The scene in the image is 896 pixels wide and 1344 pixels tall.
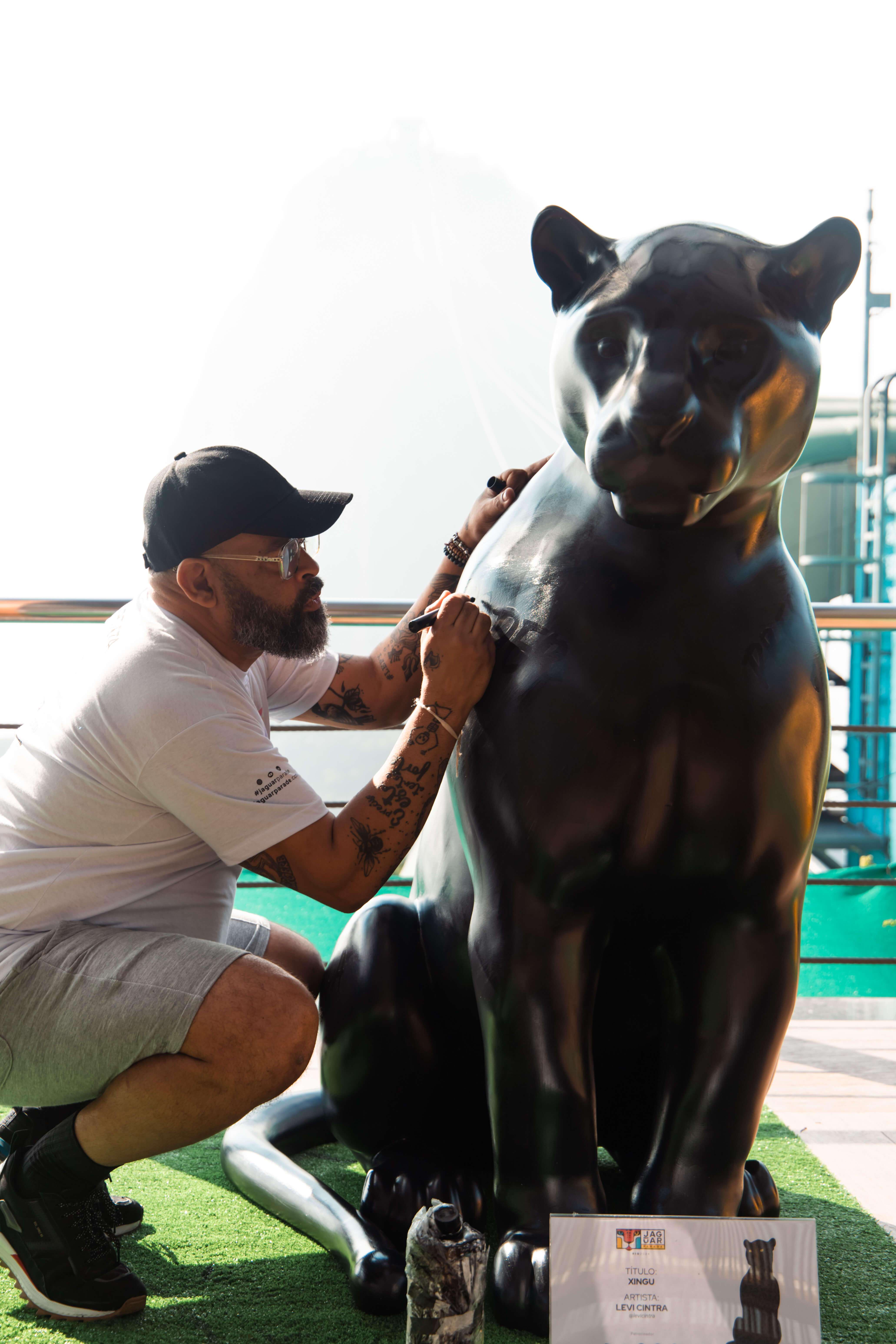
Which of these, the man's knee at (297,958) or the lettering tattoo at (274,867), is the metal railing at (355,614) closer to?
the man's knee at (297,958)

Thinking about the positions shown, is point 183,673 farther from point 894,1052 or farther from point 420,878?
point 894,1052

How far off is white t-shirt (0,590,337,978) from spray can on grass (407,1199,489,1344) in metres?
0.57

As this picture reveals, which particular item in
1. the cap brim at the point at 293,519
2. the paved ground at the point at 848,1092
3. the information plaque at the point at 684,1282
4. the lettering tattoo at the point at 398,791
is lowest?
the paved ground at the point at 848,1092

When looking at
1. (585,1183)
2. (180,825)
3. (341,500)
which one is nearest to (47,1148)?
(180,825)

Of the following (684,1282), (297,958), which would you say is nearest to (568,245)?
(684,1282)

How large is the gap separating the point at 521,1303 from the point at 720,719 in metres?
0.64

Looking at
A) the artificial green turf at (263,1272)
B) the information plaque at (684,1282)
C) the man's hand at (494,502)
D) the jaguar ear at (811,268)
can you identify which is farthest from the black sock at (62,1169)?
the jaguar ear at (811,268)

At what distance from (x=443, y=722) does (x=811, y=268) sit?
0.61 metres

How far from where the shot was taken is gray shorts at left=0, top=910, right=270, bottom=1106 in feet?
4.63

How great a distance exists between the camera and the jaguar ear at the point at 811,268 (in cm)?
108

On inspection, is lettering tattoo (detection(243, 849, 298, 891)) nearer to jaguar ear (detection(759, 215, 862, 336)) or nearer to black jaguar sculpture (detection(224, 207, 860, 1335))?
black jaguar sculpture (detection(224, 207, 860, 1335))

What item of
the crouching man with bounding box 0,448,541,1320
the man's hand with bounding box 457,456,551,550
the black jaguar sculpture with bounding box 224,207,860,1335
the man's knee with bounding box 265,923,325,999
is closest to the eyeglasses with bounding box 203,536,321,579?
the crouching man with bounding box 0,448,541,1320

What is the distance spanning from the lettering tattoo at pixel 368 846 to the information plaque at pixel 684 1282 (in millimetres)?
554

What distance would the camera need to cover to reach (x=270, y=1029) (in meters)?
1.43
